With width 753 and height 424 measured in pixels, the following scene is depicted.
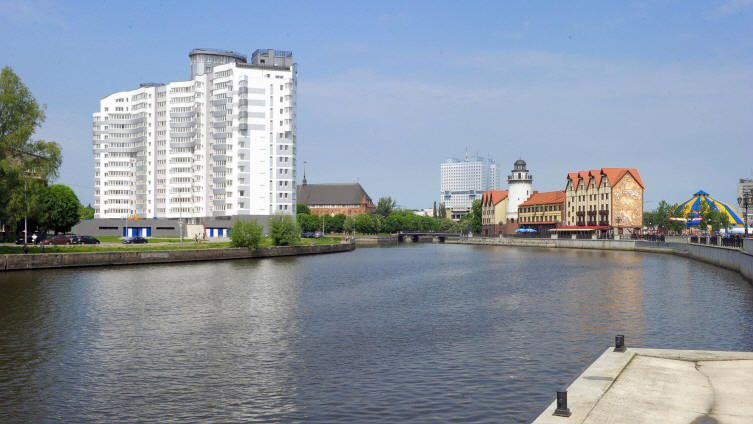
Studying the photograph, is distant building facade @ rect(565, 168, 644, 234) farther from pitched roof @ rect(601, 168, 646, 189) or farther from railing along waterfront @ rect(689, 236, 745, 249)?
railing along waterfront @ rect(689, 236, 745, 249)

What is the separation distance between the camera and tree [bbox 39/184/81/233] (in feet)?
447

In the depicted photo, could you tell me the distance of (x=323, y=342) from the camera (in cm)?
3672

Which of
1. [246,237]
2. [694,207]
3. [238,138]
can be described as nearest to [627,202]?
[694,207]

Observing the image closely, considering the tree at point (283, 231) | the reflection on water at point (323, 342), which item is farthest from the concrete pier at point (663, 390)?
the tree at point (283, 231)

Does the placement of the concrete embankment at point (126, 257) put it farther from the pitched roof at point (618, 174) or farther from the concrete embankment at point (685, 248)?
the pitched roof at point (618, 174)

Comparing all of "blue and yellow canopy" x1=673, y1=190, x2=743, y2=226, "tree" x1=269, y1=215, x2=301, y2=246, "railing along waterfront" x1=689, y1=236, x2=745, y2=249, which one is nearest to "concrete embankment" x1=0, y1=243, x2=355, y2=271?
"tree" x1=269, y1=215, x2=301, y2=246

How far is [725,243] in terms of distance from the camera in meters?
103

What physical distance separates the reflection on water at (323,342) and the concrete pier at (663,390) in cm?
326

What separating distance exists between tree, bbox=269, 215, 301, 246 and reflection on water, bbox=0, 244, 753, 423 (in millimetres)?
66027

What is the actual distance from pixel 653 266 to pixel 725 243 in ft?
41.4

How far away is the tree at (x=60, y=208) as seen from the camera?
136125 mm

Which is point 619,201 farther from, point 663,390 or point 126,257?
Answer: point 663,390

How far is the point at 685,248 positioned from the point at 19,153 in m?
124

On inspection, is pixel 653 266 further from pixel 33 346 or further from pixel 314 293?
pixel 33 346
